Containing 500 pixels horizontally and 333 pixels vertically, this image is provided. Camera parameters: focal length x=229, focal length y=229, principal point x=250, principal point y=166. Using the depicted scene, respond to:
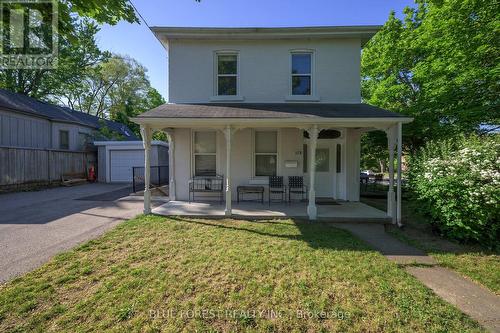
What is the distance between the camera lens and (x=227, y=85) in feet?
27.5

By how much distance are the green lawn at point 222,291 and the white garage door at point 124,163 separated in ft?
39.0

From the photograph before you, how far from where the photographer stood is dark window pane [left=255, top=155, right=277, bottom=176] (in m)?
8.16

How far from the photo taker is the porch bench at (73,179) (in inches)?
551

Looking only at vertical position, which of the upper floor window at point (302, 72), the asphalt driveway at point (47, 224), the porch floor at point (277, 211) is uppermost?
the upper floor window at point (302, 72)

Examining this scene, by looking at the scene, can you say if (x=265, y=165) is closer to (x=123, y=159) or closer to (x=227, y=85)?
(x=227, y=85)

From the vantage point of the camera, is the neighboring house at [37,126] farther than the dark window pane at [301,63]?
Yes

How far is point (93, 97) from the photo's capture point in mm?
29672

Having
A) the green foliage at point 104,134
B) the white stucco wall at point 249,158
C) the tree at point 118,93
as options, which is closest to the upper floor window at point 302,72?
the white stucco wall at point 249,158

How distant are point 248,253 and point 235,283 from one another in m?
0.98

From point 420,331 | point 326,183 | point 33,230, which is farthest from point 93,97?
point 420,331

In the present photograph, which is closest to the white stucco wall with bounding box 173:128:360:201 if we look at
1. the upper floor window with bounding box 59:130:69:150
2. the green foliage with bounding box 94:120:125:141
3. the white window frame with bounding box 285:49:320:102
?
the white window frame with bounding box 285:49:320:102

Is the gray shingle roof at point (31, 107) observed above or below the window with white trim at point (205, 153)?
above

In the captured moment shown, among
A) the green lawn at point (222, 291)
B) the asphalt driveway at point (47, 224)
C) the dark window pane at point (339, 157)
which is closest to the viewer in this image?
the green lawn at point (222, 291)

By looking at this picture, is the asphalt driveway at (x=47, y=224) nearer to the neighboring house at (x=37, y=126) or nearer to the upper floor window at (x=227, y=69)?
the upper floor window at (x=227, y=69)
